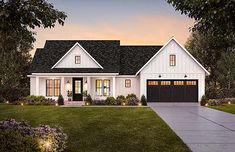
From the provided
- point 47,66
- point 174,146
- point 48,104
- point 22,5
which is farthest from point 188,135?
point 47,66

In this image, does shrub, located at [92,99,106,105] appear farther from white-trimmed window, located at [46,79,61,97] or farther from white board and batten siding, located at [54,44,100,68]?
white-trimmed window, located at [46,79,61,97]

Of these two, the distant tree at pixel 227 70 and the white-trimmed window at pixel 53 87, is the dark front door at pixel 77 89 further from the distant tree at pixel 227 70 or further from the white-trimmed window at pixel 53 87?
the distant tree at pixel 227 70

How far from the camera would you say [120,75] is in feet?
136

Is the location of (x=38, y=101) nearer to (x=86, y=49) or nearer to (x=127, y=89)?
(x=127, y=89)

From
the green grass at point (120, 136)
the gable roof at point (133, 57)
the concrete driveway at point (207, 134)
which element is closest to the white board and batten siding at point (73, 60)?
the gable roof at point (133, 57)

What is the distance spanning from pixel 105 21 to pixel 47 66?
809 cm

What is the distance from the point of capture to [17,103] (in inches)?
1510

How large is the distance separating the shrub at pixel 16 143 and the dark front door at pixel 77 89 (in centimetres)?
3058

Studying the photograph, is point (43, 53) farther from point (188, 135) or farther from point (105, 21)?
point (188, 135)

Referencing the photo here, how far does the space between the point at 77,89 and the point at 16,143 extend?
31185mm

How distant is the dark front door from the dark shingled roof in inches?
58.6

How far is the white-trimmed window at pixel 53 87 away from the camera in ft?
136

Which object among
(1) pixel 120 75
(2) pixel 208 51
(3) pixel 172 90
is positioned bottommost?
(3) pixel 172 90

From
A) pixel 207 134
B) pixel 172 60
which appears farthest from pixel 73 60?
pixel 207 134
